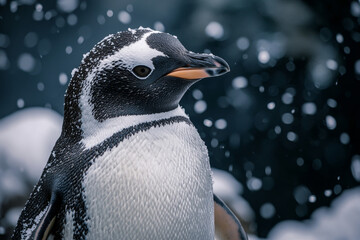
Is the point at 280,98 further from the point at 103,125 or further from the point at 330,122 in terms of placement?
the point at 103,125

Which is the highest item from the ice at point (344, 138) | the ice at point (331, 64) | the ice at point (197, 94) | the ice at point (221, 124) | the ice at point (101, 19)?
the ice at point (101, 19)

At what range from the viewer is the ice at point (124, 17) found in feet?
3.64

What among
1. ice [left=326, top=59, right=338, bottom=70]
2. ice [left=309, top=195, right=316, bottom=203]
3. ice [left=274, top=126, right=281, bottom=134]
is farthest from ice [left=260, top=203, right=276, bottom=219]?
ice [left=326, top=59, right=338, bottom=70]

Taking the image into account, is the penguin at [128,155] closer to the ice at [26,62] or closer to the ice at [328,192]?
the ice at [26,62]

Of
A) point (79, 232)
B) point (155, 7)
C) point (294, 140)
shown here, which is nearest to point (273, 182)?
point (294, 140)

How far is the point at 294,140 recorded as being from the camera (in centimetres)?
125

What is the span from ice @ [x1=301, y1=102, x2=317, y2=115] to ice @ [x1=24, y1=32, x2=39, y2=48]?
32.5 inches

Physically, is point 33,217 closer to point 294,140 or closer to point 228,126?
point 228,126

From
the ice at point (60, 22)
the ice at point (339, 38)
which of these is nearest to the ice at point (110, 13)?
the ice at point (60, 22)

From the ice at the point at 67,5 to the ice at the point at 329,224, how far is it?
0.90 m

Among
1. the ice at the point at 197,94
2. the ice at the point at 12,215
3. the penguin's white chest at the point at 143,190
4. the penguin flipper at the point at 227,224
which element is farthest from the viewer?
the ice at the point at 197,94

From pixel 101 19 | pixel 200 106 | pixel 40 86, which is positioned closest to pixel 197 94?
pixel 200 106

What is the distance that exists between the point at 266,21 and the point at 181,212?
793 millimetres

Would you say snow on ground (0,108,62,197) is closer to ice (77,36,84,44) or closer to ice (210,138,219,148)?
ice (77,36,84,44)
